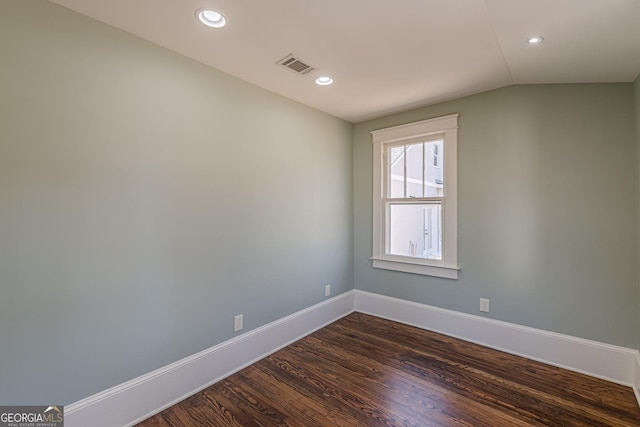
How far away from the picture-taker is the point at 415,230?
3.39m

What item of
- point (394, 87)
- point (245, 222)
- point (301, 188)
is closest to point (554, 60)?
point (394, 87)

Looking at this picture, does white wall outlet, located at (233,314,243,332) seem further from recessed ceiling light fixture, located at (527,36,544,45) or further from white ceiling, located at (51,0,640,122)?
recessed ceiling light fixture, located at (527,36,544,45)

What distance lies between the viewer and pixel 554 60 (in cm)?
201

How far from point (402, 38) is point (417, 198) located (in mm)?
1812

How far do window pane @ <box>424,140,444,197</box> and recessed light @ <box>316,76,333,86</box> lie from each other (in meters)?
1.39

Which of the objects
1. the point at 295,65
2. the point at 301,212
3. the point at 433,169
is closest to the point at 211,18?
the point at 295,65

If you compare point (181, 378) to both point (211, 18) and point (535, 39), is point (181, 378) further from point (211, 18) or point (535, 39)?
point (535, 39)

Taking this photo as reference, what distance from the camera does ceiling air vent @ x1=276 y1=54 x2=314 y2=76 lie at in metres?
2.13

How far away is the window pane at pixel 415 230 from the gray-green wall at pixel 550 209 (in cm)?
28

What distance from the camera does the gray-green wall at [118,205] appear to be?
1450 millimetres

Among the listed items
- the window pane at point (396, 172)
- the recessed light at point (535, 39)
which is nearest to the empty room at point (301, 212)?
the recessed light at point (535, 39)

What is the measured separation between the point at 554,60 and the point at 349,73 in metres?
1.47

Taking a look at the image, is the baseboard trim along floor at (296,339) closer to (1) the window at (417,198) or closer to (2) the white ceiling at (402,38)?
(1) the window at (417,198)

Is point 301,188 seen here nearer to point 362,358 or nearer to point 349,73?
point 349,73
